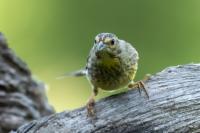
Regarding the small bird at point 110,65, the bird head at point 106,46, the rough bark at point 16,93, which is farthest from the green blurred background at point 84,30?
the bird head at point 106,46

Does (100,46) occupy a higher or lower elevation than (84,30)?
lower

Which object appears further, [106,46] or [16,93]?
[16,93]

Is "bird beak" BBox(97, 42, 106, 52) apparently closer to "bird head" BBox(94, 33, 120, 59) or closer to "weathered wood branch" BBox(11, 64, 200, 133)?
"bird head" BBox(94, 33, 120, 59)

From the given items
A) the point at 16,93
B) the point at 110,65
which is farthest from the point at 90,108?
the point at 16,93

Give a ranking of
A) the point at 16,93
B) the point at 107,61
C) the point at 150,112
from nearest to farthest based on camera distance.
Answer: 1. the point at 150,112
2. the point at 107,61
3. the point at 16,93

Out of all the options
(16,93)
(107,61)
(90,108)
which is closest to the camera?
(90,108)

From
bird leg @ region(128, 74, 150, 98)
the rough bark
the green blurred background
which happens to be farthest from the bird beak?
the green blurred background

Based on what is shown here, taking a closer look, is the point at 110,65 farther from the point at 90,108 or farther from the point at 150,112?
the point at 150,112

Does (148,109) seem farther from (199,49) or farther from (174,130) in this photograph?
(199,49)
